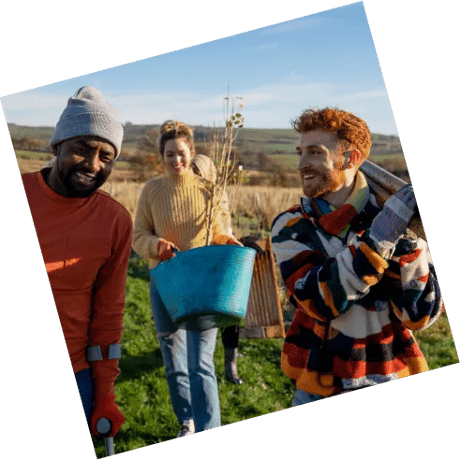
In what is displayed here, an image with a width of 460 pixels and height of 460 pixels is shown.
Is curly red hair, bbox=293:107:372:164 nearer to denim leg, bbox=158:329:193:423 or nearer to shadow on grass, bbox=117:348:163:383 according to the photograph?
denim leg, bbox=158:329:193:423

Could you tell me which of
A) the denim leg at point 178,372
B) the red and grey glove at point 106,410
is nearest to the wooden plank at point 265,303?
the denim leg at point 178,372

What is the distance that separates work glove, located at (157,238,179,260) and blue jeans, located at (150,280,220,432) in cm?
20

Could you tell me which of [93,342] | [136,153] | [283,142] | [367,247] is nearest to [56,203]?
[136,153]

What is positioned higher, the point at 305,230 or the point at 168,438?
the point at 305,230

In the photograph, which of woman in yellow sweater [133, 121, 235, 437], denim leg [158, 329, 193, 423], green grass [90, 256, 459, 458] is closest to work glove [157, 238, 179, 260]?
woman in yellow sweater [133, 121, 235, 437]

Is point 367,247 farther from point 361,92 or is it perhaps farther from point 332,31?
point 332,31

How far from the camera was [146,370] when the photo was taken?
447cm

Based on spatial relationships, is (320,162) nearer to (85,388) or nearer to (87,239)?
(87,239)

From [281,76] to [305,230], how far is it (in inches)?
36.2

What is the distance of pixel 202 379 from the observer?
173 inches

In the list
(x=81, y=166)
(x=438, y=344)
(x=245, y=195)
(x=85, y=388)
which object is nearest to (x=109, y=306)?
(x=85, y=388)

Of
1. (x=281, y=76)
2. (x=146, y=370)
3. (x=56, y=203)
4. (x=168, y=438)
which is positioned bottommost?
(x=168, y=438)

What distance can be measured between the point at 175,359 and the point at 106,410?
0.46 meters

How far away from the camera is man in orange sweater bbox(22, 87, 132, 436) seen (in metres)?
4.32
